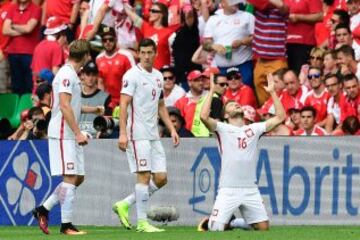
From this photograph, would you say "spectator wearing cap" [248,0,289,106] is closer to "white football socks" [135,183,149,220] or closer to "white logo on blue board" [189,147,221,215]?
"white logo on blue board" [189,147,221,215]

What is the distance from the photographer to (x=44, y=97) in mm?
22312

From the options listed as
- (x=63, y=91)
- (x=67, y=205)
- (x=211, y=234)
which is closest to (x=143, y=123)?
(x=63, y=91)

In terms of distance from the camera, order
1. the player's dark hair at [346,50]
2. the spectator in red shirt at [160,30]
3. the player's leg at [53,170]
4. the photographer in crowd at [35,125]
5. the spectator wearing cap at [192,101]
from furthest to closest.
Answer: the spectator in red shirt at [160,30]
the spectator wearing cap at [192,101]
the player's dark hair at [346,50]
the photographer in crowd at [35,125]
the player's leg at [53,170]

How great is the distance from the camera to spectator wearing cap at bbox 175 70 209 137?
2181cm

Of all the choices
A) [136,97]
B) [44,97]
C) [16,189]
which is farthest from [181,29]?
[136,97]

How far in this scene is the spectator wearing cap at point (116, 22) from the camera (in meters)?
23.8

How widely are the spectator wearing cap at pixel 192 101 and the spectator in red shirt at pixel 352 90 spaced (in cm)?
236

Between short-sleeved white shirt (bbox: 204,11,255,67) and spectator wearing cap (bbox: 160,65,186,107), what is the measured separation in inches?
30.9

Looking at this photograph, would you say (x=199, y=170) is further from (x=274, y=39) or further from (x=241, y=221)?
(x=274, y=39)

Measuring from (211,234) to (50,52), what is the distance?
29.6 feet

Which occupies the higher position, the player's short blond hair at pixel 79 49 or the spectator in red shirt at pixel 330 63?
the player's short blond hair at pixel 79 49

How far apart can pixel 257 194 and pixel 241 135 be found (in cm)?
71

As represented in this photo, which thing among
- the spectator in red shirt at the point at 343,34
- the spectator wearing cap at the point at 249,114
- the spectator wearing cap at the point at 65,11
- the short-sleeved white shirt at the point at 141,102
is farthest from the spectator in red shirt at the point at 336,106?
the spectator wearing cap at the point at 65,11

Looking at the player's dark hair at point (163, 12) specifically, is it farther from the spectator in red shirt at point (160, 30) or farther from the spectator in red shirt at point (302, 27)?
the spectator in red shirt at point (302, 27)
